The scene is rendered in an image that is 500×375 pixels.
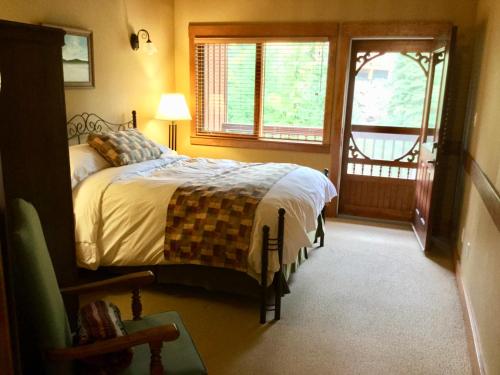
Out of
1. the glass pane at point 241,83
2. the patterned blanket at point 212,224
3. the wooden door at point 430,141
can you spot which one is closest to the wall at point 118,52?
the glass pane at point 241,83

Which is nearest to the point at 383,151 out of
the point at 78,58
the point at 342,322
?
the point at 342,322

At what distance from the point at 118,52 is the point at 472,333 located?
389 cm

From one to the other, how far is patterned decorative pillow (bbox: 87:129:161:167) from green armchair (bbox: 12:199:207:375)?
80.2 inches

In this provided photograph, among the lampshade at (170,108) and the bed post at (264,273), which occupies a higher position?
the lampshade at (170,108)

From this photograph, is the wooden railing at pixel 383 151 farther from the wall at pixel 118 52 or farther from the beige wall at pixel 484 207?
the wall at pixel 118 52

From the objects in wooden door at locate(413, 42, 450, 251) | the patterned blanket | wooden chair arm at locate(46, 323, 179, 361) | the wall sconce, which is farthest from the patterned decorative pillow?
wooden door at locate(413, 42, 450, 251)

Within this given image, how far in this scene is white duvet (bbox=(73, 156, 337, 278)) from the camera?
2.86m

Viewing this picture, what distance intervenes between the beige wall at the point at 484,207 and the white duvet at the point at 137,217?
3.56 ft

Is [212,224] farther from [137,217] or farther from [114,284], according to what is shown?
[114,284]

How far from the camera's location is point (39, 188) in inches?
74.0

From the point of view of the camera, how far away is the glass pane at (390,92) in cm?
479

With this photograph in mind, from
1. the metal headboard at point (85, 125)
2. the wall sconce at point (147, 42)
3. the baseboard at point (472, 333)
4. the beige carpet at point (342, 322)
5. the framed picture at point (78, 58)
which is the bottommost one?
the beige carpet at point (342, 322)

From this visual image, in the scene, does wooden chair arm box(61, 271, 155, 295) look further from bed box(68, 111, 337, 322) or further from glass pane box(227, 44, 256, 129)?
glass pane box(227, 44, 256, 129)

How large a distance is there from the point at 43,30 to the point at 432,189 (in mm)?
3452
